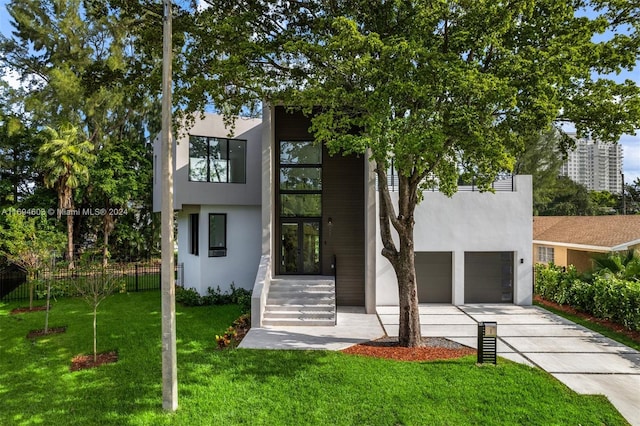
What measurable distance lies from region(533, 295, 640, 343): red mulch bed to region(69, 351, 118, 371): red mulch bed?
1165 cm

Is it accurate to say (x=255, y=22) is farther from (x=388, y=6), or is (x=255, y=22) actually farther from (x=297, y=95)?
(x=388, y=6)

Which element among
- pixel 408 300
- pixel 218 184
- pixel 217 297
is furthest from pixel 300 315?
pixel 218 184

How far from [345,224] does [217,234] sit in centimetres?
469

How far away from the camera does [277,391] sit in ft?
19.8

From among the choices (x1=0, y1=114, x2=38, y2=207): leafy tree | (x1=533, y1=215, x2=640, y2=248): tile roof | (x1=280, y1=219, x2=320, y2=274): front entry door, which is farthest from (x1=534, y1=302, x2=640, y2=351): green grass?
(x1=0, y1=114, x2=38, y2=207): leafy tree

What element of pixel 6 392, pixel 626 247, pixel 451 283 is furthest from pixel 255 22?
pixel 626 247

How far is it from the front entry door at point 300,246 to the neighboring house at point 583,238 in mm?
10627

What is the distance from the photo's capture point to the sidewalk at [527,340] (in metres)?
6.46

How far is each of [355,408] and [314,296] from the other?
556 centimetres

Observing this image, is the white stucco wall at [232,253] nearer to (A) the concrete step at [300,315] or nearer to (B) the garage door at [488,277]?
(A) the concrete step at [300,315]

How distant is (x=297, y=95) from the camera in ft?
25.5

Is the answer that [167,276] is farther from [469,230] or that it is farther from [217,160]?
[469,230]

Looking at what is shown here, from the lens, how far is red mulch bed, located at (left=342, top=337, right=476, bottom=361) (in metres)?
7.60

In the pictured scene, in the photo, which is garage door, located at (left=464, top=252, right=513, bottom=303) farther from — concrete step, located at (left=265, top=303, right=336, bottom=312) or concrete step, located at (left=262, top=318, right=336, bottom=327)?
concrete step, located at (left=262, top=318, right=336, bottom=327)
